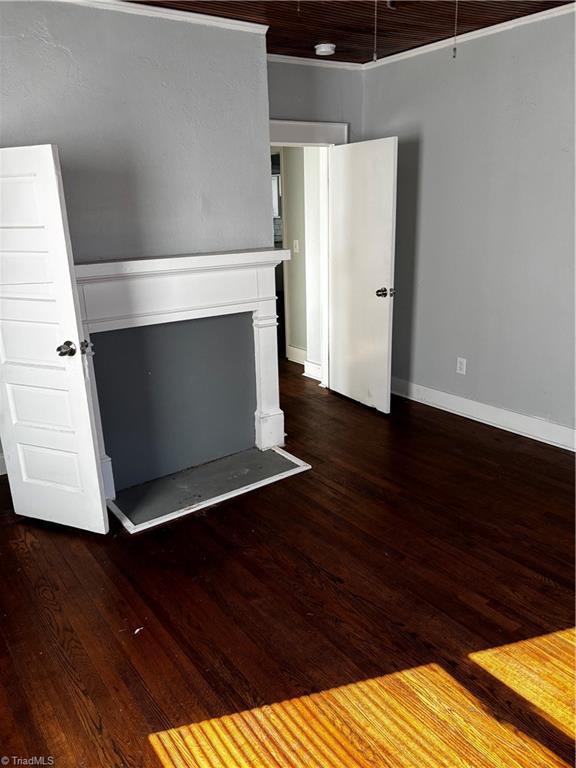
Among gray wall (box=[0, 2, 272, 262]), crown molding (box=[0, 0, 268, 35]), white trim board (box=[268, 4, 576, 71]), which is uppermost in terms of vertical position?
white trim board (box=[268, 4, 576, 71])

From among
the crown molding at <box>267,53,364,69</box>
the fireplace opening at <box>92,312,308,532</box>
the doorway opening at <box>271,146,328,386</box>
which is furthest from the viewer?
the doorway opening at <box>271,146,328,386</box>

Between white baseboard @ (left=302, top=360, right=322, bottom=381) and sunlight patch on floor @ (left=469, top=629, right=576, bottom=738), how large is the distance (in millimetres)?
3307

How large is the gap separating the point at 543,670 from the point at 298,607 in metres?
0.90

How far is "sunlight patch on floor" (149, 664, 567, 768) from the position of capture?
1.69m

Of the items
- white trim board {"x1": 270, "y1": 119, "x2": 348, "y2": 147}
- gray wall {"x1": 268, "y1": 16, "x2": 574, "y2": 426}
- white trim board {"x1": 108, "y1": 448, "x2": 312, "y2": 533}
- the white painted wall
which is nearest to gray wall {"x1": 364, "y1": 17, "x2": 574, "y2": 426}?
gray wall {"x1": 268, "y1": 16, "x2": 574, "y2": 426}

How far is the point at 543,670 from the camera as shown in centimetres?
198

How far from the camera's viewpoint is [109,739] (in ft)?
5.80

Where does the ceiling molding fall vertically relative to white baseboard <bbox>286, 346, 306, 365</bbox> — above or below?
above

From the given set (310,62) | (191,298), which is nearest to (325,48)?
(310,62)

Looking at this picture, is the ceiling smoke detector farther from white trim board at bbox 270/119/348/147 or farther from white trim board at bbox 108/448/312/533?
white trim board at bbox 108/448/312/533

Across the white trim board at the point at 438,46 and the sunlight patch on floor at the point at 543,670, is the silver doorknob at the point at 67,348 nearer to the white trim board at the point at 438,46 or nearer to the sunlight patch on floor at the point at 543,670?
the sunlight patch on floor at the point at 543,670

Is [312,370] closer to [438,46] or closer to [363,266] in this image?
[363,266]

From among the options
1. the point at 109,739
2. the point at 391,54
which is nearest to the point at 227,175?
the point at 391,54

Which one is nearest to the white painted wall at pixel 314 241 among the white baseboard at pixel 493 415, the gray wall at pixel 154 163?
the white baseboard at pixel 493 415
